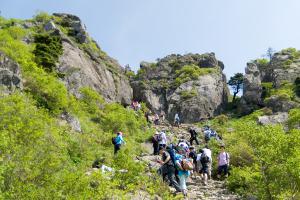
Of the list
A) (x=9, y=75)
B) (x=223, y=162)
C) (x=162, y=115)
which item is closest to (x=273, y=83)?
(x=162, y=115)

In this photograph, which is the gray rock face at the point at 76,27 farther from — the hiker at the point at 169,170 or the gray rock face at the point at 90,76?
the hiker at the point at 169,170

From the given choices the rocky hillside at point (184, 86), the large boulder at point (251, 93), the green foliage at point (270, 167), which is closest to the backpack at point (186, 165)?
the green foliage at point (270, 167)

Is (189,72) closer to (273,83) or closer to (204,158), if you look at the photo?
(273,83)

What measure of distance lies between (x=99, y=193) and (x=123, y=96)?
1541 inches

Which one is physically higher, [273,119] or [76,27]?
[76,27]

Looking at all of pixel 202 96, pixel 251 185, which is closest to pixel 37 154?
pixel 251 185

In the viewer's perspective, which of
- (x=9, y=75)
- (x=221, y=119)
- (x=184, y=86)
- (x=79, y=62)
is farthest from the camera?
(x=184, y=86)

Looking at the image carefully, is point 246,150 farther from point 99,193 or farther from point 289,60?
point 289,60

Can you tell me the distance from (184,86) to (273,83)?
507 inches

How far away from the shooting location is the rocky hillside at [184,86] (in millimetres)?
56875

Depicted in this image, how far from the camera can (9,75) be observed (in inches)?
1007

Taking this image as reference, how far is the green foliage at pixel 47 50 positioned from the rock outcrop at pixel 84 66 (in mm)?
1077

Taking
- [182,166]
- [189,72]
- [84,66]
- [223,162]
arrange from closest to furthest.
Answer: [182,166] < [223,162] < [84,66] < [189,72]

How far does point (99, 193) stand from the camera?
11.7 metres
